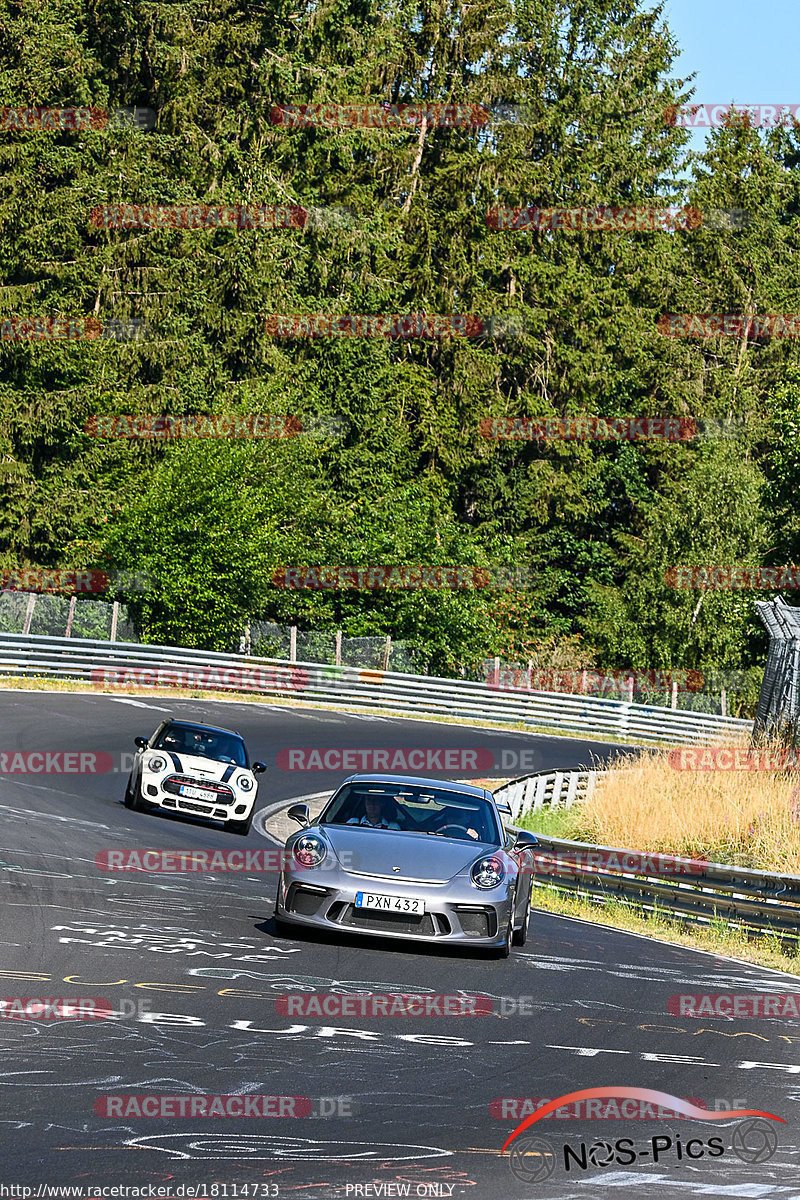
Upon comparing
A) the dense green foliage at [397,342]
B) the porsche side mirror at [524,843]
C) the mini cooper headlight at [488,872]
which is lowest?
the mini cooper headlight at [488,872]

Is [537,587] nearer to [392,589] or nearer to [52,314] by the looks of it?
[392,589]

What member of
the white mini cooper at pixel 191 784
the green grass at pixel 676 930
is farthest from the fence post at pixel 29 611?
the green grass at pixel 676 930

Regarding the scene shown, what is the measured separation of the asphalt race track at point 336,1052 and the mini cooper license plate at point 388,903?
420 mm

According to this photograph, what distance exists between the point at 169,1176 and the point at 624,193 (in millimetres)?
67647

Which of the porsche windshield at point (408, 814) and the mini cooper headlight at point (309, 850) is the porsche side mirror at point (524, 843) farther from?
the mini cooper headlight at point (309, 850)

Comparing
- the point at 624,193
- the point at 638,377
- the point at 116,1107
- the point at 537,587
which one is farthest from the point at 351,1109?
the point at 624,193

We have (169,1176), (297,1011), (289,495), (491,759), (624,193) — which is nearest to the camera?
(169,1176)

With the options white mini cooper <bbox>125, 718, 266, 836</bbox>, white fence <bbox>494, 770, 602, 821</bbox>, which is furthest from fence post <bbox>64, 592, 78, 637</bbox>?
white mini cooper <bbox>125, 718, 266, 836</bbox>

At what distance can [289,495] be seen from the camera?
49.4 meters

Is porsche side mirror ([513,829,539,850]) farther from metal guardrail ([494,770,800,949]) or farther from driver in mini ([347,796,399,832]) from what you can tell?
metal guardrail ([494,770,800,949])

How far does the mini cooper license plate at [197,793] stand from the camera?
20547mm

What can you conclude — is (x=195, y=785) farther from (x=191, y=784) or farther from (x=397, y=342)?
(x=397, y=342)

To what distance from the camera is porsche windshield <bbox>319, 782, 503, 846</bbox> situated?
40.0 feet

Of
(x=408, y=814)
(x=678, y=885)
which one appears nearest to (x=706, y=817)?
(x=678, y=885)
